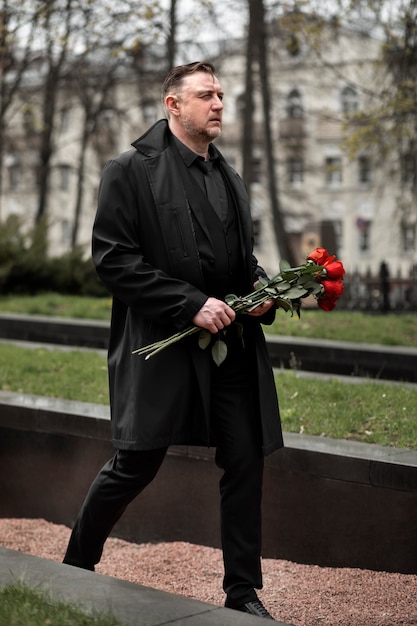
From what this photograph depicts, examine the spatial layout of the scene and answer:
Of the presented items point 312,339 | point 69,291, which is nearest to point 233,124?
point 69,291

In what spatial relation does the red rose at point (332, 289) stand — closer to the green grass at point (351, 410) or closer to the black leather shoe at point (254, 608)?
the black leather shoe at point (254, 608)

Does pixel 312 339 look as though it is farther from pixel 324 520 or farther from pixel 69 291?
pixel 69 291

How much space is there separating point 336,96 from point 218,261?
5355cm

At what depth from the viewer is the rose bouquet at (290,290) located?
4.17 metres

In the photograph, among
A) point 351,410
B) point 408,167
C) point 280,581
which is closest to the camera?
point 280,581

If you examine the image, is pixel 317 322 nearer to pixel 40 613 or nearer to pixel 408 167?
Answer: pixel 408 167

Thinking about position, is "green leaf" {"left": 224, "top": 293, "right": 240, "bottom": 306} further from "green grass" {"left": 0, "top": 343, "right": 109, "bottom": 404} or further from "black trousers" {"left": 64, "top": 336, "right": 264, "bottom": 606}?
"green grass" {"left": 0, "top": 343, "right": 109, "bottom": 404}

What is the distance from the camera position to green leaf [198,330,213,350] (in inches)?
163

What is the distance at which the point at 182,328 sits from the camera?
413cm

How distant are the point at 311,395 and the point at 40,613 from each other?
4.02m

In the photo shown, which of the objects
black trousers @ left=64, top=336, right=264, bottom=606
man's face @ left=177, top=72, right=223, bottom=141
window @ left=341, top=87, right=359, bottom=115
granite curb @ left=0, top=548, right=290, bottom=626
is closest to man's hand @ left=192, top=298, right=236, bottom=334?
black trousers @ left=64, top=336, right=264, bottom=606

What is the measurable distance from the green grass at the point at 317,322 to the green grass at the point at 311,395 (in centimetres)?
173

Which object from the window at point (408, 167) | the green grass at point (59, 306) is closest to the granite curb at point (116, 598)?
the green grass at point (59, 306)

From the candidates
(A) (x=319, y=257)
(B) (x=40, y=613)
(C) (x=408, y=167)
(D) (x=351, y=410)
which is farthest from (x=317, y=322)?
(B) (x=40, y=613)
